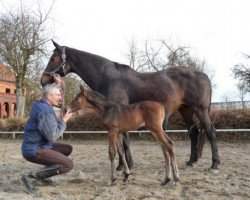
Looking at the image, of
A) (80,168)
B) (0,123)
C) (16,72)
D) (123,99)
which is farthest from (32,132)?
(16,72)

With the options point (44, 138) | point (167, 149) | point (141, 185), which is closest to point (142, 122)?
point (167, 149)

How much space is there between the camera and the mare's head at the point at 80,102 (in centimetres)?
560

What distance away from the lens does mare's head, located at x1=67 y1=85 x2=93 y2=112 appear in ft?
18.4

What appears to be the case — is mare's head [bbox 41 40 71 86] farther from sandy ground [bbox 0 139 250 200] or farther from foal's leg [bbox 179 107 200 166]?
foal's leg [bbox 179 107 200 166]

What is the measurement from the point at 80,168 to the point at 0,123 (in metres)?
14.0

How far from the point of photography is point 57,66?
6758 mm

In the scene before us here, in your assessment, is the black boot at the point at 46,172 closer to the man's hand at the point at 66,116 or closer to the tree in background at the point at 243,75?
the man's hand at the point at 66,116

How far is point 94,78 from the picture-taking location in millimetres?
6660

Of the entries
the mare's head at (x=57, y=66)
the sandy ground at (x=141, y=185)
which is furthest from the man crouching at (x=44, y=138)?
the mare's head at (x=57, y=66)

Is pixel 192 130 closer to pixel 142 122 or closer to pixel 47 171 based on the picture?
pixel 142 122

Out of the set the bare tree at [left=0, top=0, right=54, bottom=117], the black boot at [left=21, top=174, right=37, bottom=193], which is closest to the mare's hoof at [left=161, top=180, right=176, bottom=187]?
the black boot at [left=21, top=174, right=37, bottom=193]

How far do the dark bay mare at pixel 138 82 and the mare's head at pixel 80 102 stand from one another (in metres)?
0.77

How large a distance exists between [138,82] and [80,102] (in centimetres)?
141

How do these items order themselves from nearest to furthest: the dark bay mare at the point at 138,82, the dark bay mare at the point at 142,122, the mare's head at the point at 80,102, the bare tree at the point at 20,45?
the dark bay mare at the point at 142,122, the mare's head at the point at 80,102, the dark bay mare at the point at 138,82, the bare tree at the point at 20,45
